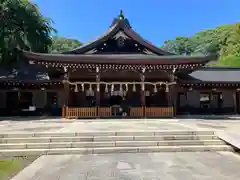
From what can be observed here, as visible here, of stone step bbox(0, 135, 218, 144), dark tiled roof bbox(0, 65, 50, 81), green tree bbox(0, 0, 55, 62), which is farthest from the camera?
green tree bbox(0, 0, 55, 62)

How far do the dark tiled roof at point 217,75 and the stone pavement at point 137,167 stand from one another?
13.8 m

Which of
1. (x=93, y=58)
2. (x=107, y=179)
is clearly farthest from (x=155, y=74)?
(x=107, y=179)

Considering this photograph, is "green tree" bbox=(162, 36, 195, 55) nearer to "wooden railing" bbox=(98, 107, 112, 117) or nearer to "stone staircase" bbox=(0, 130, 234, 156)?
"wooden railing" bbox=(98, 107, 112, 117)

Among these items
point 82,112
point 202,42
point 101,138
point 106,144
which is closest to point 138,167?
point 106,144

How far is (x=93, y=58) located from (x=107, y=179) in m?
10.8

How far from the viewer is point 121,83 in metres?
15.9

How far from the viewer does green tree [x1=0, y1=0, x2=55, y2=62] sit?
1992cm

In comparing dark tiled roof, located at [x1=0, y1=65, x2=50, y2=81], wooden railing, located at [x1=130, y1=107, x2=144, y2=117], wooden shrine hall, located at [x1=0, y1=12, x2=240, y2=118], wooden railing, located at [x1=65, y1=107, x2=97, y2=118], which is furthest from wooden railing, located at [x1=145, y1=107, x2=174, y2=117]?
dark tiled roof, located at [x1=0, y1=65, x2=50, y2=81]

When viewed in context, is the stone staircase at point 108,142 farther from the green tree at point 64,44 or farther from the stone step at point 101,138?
the green tree at point 64,44

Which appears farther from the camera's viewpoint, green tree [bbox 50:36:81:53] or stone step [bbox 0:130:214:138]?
green tree [bbox 50:36:81:53]

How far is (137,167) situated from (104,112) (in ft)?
31.8

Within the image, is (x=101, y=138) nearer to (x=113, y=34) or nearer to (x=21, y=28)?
(x=113, y=34)

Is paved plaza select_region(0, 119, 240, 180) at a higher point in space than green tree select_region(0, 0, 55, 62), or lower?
lower

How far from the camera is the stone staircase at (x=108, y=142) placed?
25.8 ft
